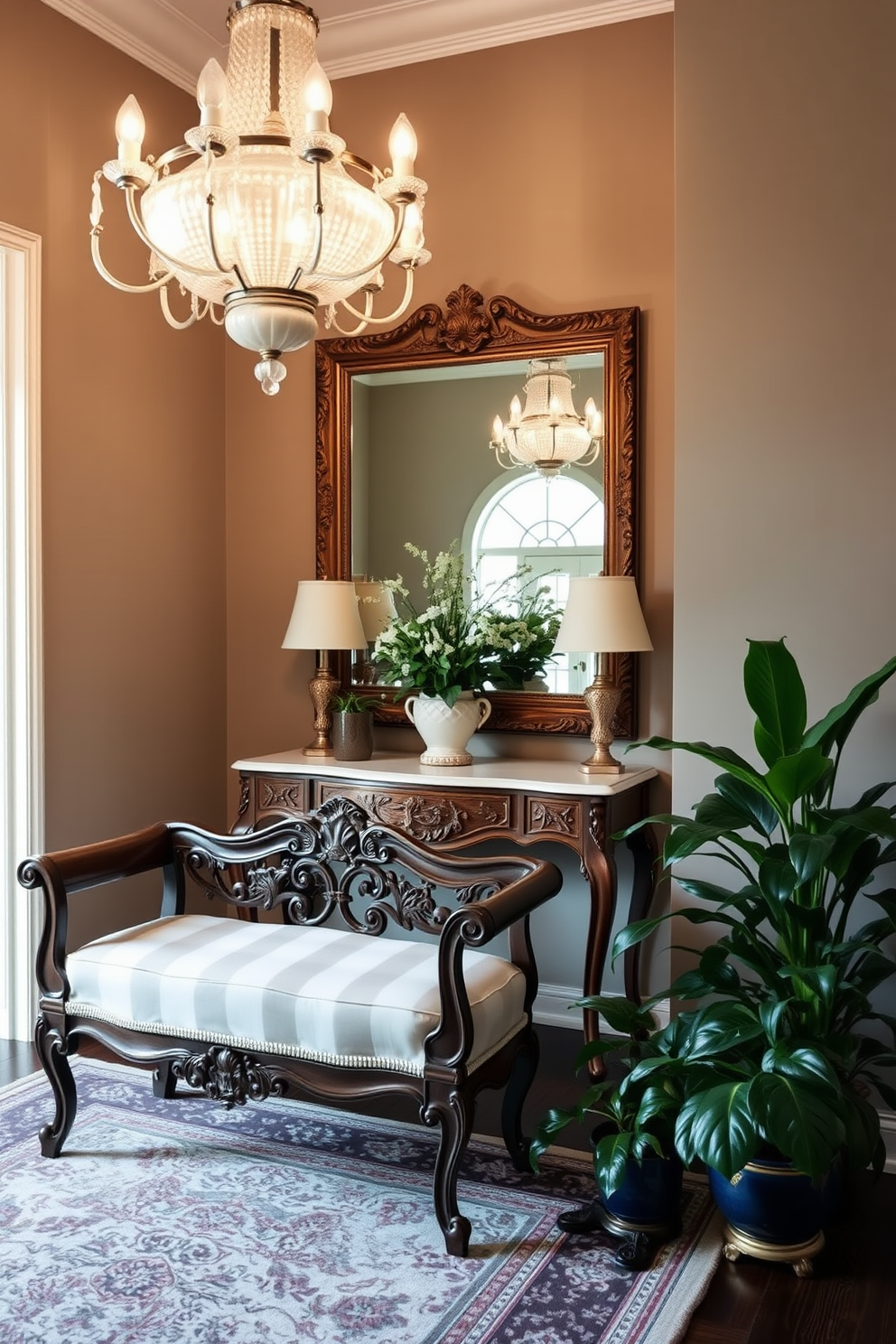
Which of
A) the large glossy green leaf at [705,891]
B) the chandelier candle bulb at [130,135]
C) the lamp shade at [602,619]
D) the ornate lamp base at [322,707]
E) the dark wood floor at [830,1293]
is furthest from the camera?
the ornate lamp base at [322,707]

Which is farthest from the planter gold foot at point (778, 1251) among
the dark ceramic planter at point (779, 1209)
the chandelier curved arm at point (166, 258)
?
the chandelier curved arm at point (166, 258)

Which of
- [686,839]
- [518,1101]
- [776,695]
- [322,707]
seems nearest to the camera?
[686,839]

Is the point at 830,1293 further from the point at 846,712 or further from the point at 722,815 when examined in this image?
the point at 846,712

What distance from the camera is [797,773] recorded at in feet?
7.71

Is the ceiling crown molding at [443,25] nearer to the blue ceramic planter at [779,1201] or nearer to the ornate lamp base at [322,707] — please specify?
the ornate lamp base at [322,707]

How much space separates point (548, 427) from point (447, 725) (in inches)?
42.1

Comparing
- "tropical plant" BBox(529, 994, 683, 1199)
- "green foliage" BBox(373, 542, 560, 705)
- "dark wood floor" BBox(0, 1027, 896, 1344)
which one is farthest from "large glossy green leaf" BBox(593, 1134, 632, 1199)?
"green foliage" BBox(373, 542, 560, 705)

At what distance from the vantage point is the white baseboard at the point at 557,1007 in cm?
390

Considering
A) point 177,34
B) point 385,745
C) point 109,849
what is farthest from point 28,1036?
point 177,34

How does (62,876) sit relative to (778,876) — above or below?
below

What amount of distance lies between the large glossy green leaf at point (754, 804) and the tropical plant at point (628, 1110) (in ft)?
1.63

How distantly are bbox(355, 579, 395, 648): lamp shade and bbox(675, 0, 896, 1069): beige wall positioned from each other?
138 centimetres

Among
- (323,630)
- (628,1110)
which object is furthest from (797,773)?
(323,630)

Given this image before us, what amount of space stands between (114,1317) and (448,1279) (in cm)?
64
